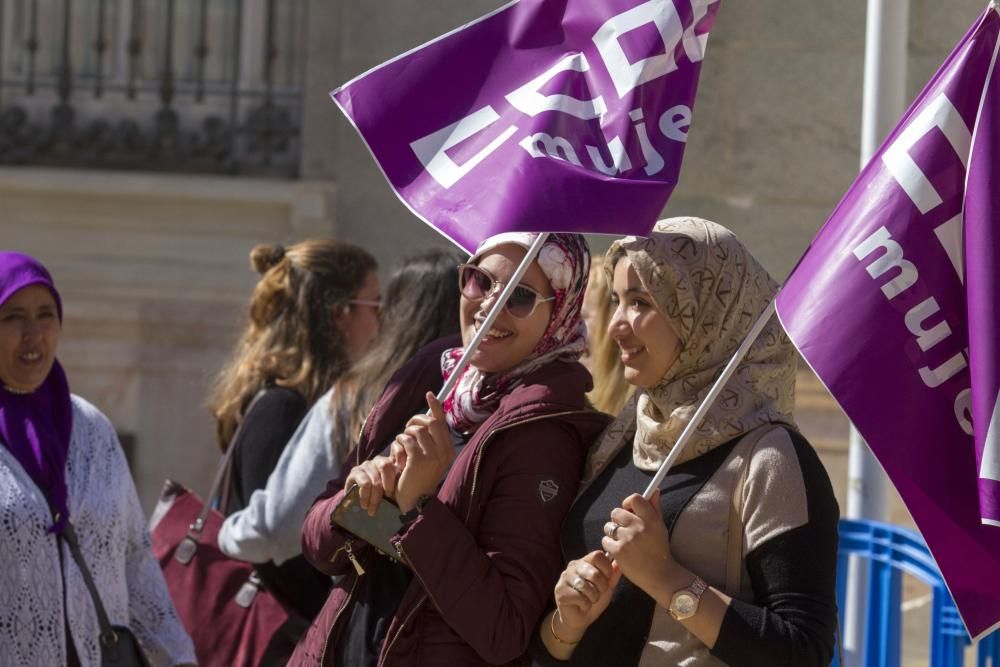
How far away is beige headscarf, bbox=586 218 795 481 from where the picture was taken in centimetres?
296

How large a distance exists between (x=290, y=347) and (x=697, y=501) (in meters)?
2.19

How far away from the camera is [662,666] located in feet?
9.34

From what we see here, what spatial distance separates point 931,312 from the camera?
8.91 ft

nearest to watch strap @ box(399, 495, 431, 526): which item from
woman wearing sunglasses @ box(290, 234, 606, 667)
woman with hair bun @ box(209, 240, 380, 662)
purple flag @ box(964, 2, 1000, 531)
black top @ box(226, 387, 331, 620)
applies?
woman wearing sunglasses @ box(290, 234, 606, 667)

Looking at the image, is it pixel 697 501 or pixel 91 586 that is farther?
pixel 91 586

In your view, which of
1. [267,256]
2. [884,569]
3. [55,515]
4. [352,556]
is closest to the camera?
[352,556]

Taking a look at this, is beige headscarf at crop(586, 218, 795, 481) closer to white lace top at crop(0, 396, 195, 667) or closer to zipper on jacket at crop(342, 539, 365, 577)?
zipper on jacket at crop(342, 539, 365, 577)

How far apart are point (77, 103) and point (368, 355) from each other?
4338mm

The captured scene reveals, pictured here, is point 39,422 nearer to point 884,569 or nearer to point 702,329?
point 702,329

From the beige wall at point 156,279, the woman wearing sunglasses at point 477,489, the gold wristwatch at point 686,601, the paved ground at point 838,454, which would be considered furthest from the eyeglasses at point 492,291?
the beige wall at point 156,279

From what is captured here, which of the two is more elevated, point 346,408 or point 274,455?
point 346,408

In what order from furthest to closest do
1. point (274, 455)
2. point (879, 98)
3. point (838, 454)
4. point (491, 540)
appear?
point (838, 454)
point (879, 98)
point (274, 455)
point (491, 540)

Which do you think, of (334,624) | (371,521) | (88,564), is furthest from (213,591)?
(371,521)

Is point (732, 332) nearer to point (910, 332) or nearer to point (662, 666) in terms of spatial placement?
point (910, 332)
